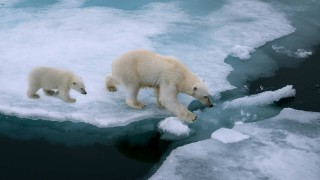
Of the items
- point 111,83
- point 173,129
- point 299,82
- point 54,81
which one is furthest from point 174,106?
point 299,82

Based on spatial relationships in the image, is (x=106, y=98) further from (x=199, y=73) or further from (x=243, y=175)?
(x=243, y=175)

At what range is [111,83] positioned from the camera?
5125 millimetres

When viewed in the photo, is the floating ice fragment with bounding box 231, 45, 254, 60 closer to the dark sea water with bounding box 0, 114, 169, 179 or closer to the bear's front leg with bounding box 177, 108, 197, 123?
the bear's front leg with bounding box 177, 108, 197, 123

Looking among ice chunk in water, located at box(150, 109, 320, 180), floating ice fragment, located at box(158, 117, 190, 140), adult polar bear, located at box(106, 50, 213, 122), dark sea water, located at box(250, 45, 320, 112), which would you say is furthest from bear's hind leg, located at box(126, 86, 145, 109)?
dark sea water, located at box(250, 45, 320, 112)

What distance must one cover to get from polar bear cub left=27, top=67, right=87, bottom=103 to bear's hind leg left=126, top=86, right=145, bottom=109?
49cm

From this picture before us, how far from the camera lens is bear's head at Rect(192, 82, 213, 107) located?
4562 mm

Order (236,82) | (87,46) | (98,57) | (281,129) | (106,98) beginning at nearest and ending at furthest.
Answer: (281,129), (106,98), (236,82), (98,57), (87,46)

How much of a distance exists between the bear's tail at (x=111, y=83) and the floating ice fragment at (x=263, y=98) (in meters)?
1.34

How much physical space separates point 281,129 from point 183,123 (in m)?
1.06

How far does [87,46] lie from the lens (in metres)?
6.53

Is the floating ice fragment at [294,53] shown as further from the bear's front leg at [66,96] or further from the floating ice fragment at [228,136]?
the bear's front leg at [66,96]

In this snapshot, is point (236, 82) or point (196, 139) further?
point (236, 82)

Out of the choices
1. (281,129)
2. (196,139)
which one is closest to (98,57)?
(196,139)

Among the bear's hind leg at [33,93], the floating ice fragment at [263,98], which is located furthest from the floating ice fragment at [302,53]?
the bear's hind leg at [33,93]
